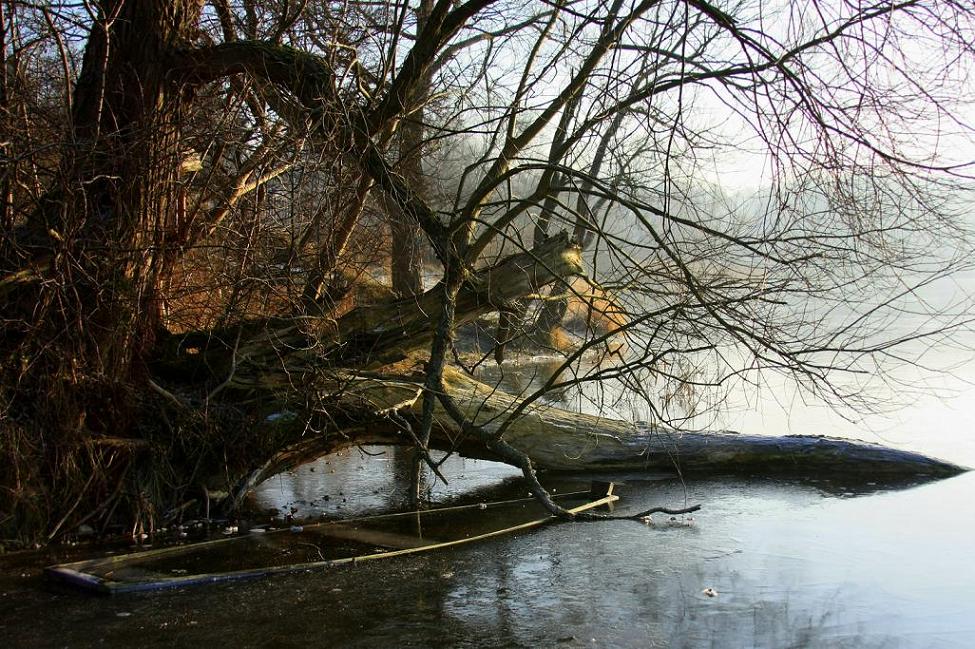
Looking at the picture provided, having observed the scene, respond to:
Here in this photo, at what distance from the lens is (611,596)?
534 centimetres

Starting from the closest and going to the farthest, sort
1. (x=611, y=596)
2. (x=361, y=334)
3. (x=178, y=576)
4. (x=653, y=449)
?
1. (x=611, y=596)
2. (x=178, y=576)
3. (x=361, y=334)
4. (x=653, y=449)

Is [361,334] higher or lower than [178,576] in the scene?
higher

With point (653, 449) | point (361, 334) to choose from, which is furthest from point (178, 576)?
point (653, 449)

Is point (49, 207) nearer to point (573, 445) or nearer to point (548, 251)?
point (548, 251)

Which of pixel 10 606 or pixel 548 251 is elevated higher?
pixel 548 251

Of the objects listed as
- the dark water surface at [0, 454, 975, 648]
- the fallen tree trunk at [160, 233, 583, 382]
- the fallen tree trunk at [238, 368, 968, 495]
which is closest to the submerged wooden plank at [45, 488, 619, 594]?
the dark water surface at [0, 454, 975, 648]

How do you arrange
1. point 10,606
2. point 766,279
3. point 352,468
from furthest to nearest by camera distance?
1. point 352,468
2. point 766,279
3. point 10,606

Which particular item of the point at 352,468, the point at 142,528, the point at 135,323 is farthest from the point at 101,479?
the point at 352,468

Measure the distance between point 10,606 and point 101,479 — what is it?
159 cm

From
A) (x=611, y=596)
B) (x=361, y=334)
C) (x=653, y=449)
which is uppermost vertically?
(x=361, y=334)

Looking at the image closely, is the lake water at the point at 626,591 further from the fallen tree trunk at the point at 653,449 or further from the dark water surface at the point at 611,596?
the fallen tree trunk at the point at 653,449

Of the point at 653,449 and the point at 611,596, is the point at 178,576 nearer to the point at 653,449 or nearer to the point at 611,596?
the point at 611,596

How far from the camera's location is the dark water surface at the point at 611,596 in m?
4.75

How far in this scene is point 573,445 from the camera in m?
8.67
